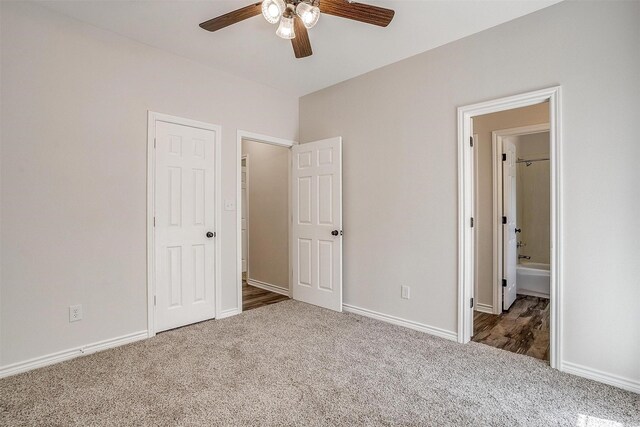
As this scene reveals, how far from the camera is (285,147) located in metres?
4.29

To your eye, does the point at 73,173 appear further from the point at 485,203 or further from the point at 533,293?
the point at 533,293

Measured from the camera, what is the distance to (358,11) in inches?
75.2

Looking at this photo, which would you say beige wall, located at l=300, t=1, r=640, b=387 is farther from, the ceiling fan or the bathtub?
the bathtub

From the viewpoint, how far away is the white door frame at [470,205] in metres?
2.28

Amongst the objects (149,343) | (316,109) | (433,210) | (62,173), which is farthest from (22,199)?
(433,210)

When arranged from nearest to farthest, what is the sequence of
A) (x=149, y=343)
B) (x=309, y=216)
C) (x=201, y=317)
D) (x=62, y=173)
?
(x=62, y=173), (x=149, y=343), (x=201, y=317), (x=309, y=216)

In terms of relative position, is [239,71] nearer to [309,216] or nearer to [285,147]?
[285,147]

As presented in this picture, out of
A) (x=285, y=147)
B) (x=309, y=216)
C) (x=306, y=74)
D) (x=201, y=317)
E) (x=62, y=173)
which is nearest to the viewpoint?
(x=62, y=173)

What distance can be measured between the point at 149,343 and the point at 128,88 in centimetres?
223

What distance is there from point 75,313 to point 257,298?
211cm

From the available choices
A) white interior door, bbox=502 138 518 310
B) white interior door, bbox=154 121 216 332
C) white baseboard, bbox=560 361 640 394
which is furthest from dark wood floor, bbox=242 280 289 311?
white baseboard, bbox=560 361 640 394

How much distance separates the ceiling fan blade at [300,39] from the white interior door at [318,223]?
1.35 m

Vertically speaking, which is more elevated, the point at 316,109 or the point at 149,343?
the point at 316,109

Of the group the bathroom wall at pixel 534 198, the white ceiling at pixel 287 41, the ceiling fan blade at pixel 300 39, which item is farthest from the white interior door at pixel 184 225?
the bathroom wall at pixel 534 198
